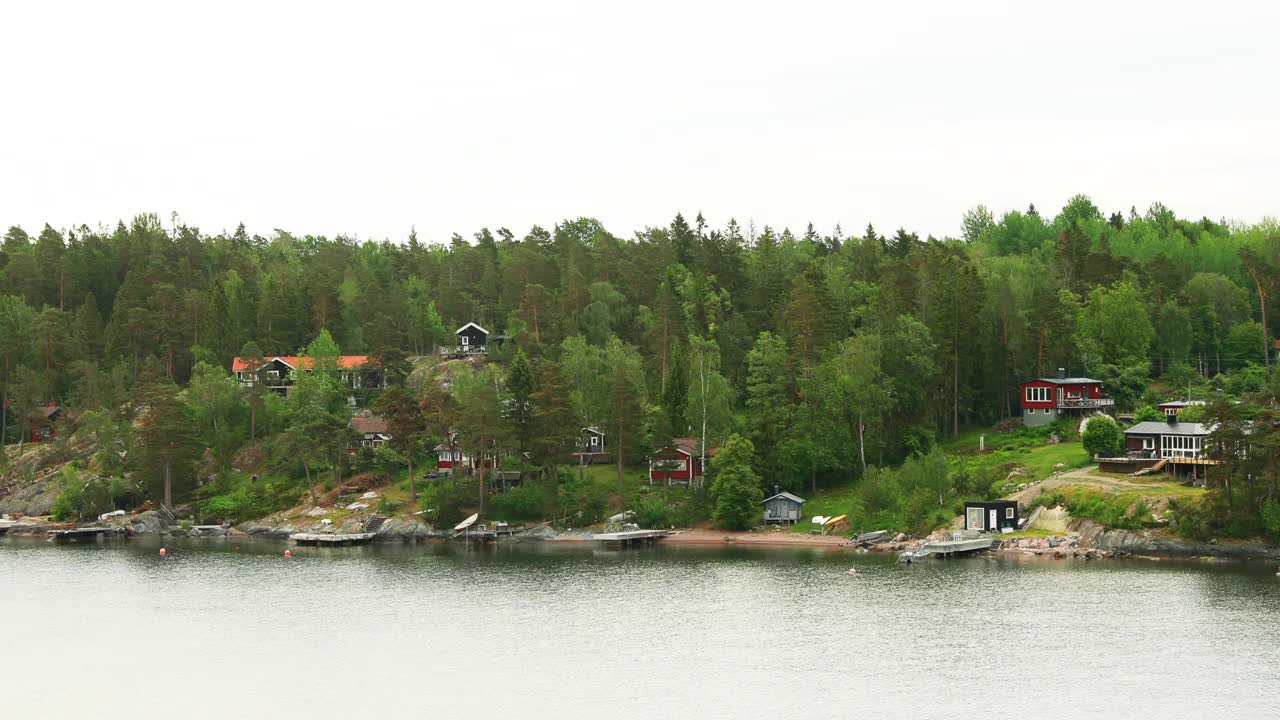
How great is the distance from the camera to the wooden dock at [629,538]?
97.1 meters

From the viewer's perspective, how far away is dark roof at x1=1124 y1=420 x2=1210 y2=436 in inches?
3462

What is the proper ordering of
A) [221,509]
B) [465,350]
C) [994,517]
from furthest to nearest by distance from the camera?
1. [465,350]
2. [221,509]
3. [994,517]

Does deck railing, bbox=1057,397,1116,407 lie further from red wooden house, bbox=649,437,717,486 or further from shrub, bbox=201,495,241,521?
shrub, bbox=201,495,241,521

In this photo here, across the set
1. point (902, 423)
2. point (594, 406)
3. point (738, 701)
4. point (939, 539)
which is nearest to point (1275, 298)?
point (902, 423)

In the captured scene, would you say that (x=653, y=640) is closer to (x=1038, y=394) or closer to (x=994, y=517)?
(x=994, y=517)

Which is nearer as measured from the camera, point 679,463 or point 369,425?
point 679,463

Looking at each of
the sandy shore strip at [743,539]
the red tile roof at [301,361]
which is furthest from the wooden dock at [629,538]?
the red tile roof at [301,361]

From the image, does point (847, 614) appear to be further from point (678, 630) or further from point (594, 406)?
point (594, 406)

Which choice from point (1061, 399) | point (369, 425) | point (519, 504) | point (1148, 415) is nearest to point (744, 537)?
point (519, 504)

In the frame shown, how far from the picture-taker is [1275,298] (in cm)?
12600

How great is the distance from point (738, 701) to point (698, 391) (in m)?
59.2

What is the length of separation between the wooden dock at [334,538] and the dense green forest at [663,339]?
8882mm

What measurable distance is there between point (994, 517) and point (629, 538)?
29.6m

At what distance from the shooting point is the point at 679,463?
10750 centimetres
